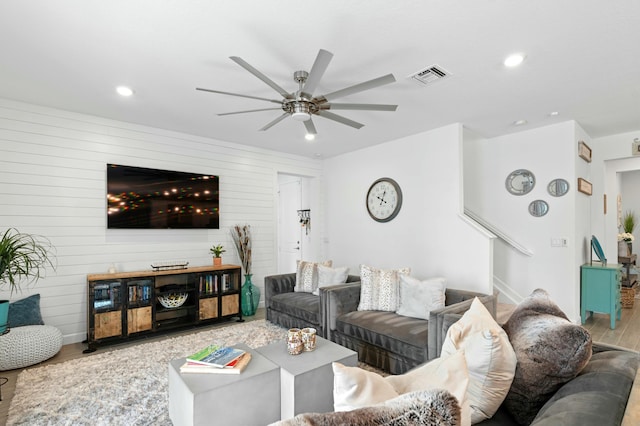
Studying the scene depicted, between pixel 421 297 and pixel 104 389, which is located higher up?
pixel 421 297

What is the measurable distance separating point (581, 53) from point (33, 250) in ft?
18.1

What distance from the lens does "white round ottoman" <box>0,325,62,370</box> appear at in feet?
9.66

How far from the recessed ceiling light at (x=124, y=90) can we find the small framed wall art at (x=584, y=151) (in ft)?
17.8

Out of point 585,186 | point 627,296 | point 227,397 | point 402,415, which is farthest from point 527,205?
point 402,415

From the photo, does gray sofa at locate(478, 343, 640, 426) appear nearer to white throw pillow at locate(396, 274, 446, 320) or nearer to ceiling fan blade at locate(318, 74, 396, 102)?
white throw pillow at locate(396, 274, 446, 320)

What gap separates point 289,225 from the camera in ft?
23.0

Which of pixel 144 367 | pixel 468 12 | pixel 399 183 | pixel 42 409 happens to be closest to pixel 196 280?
pixel 144 367

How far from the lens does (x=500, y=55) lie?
8.36ft

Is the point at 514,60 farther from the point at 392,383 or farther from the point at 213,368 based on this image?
the point at 213,368

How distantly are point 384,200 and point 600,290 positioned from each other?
3045 millimetres

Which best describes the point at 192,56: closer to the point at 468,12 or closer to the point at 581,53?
the point at 468,12

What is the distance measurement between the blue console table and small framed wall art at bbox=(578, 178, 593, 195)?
40.6 inches

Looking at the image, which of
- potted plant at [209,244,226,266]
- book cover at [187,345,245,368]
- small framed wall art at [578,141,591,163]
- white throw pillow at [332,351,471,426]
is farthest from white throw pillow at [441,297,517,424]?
small framed wall art at [578,141,591,163]

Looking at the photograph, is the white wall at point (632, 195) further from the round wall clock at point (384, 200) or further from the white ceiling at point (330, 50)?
the round wall clock at point (384, 200)
